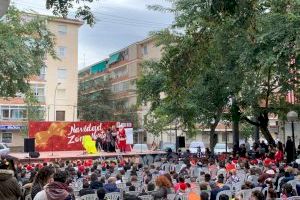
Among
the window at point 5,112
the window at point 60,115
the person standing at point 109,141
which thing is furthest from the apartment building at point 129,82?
the person standing at point 109,141

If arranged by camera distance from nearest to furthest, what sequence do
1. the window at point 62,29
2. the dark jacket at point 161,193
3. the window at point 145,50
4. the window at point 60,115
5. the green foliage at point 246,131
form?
the dark jacket at point 161,193, the green foliage at point 246,131, the window at point 60,115, the window at point 62,29, the window at point 145,50

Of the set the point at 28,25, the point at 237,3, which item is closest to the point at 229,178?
the point at 237,3

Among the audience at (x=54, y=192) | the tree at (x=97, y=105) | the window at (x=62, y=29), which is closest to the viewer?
the audience at (x=54, y=192)

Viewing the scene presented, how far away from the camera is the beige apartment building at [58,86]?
173 ft

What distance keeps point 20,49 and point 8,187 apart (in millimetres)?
12131

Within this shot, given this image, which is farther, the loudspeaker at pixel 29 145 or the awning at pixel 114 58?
the awning at pixel 114 58

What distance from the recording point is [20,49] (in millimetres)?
17016

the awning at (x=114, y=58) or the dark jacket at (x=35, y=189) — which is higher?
the awning at (x=114, y=58)

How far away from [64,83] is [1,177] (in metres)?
52.0

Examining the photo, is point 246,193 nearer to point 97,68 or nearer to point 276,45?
point 276,45

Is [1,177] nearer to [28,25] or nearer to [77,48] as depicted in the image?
[28,25]

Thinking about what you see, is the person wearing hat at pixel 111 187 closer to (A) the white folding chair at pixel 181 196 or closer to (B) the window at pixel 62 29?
(A) the white folding chair at pixel 181 196

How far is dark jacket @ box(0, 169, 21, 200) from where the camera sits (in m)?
5.57

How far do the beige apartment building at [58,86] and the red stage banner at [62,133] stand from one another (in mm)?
21921
